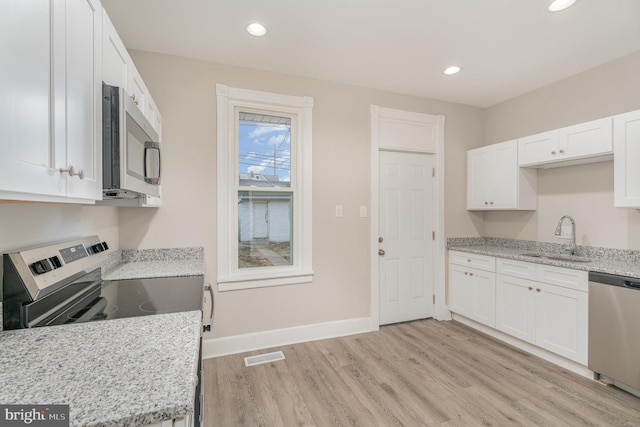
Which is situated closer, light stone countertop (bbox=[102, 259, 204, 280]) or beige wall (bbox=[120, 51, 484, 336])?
A: light stone countertop (bbox=[102, 259, 204, 280])

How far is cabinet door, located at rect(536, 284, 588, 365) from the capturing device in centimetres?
236

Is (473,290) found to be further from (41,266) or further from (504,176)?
(41,266)

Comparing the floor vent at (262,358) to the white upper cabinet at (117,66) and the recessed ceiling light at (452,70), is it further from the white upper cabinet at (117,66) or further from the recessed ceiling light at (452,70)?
the recessed ceiling light at (452,70)

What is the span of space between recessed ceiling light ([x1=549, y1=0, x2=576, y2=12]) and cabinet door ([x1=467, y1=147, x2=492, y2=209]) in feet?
5.45

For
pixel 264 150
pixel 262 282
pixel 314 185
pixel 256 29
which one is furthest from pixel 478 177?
pixel 256 29

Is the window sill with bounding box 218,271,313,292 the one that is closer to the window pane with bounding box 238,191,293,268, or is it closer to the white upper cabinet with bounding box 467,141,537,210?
the window pane with bounding box 238,191,293,268

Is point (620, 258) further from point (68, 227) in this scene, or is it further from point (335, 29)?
point (68, 227)

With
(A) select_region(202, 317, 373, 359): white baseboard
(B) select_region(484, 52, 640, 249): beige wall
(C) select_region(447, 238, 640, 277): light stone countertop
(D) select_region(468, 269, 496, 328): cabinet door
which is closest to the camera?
(C) select_region(447, 238, 640, 277): light stone countertop

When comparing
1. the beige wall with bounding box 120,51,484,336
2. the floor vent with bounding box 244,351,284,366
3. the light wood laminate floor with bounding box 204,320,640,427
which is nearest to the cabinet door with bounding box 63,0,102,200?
the beige wall with bounding box 120,51,484,336

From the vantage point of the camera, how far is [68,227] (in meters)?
1.63

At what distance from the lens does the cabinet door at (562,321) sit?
7.74 ft

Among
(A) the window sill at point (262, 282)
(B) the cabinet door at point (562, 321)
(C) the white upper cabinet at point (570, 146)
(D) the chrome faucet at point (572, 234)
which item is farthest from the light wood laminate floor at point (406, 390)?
(C) the white upper cabinet at point (570, 146)

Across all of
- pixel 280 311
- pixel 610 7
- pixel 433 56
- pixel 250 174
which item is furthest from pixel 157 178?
pixel 610 7

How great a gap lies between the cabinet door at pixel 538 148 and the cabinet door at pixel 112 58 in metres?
3.51
